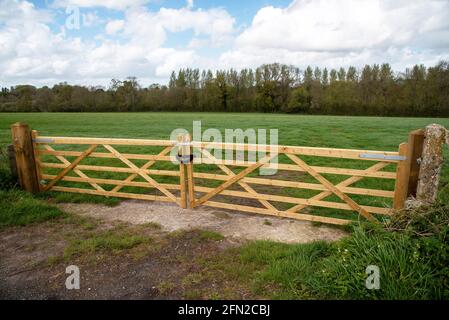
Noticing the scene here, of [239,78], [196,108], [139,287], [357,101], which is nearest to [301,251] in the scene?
[139,287]

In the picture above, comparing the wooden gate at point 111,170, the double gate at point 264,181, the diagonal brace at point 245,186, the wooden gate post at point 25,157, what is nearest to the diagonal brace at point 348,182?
the double gate at point 264,181

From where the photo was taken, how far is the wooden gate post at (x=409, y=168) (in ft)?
15.9

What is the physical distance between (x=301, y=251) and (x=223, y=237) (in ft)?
4.79

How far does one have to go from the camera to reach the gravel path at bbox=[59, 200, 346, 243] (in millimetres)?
5480

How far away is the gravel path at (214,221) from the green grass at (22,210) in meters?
0.42

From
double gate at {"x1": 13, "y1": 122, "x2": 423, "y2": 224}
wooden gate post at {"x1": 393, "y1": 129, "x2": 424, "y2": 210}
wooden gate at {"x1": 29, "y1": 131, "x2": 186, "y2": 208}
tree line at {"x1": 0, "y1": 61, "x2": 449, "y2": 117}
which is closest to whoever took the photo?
wooden gate post at {"x1": 393, "y1": 129, "x2": 424, "y2": 210}

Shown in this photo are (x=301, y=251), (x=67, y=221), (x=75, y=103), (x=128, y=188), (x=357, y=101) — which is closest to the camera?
(x=301, y=251)

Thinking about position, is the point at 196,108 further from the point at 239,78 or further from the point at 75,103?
the point at 75,103

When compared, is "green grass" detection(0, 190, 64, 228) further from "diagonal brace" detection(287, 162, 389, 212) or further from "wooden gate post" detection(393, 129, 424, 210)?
"wooden gate post" detection(393, 129, 424, 210)

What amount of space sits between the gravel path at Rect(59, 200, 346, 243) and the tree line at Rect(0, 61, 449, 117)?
5921 cm

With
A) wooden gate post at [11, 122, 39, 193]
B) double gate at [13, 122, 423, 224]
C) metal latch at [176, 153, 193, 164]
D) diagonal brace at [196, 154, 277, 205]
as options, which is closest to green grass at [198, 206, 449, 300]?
double gate at [13, 122, 423, 224]

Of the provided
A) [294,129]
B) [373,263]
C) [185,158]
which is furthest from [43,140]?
[294,129]
